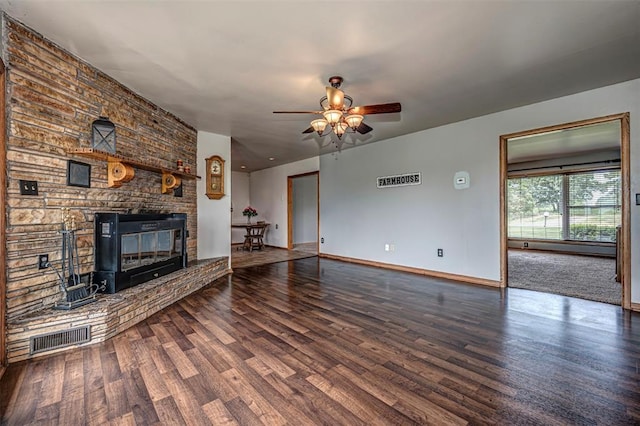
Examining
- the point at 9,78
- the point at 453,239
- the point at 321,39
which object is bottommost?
the point at 453,239

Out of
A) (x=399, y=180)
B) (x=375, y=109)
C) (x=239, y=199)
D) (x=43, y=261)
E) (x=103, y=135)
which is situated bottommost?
(x=43, y=261)

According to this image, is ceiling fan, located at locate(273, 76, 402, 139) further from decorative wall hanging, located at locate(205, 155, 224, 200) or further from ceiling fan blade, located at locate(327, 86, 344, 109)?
decorative wall hanging, located at locate(205, 155, 224, 200)

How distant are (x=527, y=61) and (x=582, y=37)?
0.41 meters

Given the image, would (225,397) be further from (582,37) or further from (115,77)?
(582,37)

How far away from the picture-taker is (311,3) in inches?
74.9

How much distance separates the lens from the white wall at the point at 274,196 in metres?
7.86

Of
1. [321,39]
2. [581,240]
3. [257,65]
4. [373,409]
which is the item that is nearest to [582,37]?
[321,39]

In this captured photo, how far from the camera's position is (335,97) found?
8.68 ft

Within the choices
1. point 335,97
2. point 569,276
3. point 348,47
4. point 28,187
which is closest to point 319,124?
point 335,97

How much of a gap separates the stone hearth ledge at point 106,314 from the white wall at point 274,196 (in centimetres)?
436

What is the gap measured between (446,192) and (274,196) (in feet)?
16.4

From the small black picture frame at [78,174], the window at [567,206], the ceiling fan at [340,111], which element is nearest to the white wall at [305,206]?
the window at [567,206]

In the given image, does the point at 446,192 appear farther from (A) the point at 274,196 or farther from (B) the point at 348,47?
(A) the point at 274,196

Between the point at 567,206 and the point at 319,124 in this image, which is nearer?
the point at 319,124
